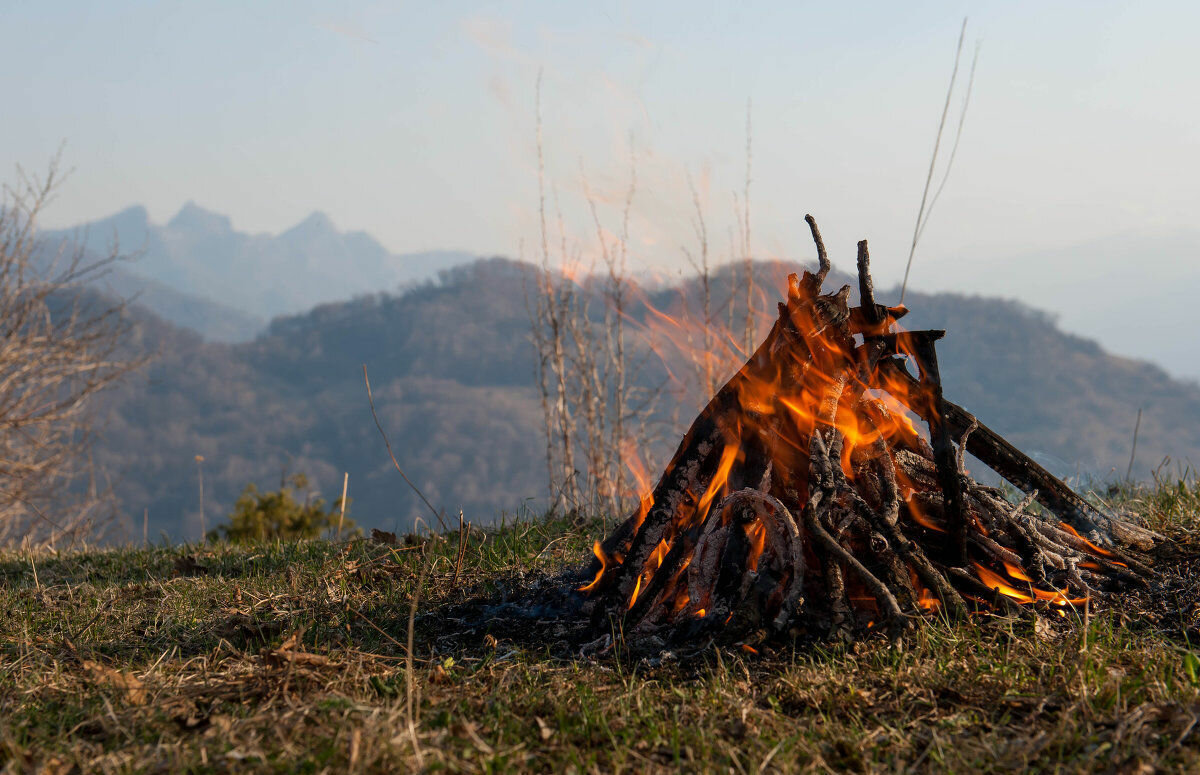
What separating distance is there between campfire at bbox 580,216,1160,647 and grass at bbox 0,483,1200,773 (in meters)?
0.19

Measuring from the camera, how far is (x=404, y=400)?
4003 inches

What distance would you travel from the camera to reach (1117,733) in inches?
86.4

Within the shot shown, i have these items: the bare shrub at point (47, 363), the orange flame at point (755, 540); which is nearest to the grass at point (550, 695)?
the orange flame at point (755, 540)

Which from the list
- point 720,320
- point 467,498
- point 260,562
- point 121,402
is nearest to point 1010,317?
point 467,498

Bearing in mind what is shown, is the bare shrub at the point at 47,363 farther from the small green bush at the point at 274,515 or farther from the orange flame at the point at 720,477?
the orange flame at the point at 720,477

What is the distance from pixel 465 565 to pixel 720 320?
4.45 meters

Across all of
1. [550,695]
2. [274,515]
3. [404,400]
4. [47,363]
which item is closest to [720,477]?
[550,695]

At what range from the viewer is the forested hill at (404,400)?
6294 centimetres

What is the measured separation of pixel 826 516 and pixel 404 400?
332 feet

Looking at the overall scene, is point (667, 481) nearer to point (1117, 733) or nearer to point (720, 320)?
point (1117, 733)

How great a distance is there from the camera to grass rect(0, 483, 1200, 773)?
2150 millimetres

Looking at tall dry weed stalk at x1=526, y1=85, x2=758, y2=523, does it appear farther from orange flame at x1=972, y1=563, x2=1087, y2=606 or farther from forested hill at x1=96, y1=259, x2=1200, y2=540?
forested hill at x1=96, y1=259, x2=1200, y2=540

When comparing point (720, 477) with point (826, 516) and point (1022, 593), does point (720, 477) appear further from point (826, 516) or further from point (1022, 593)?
point (1022, 593)

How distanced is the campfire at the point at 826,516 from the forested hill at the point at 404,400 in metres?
51.5
